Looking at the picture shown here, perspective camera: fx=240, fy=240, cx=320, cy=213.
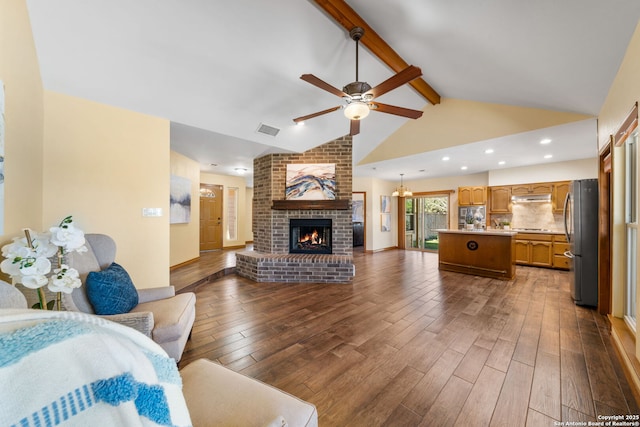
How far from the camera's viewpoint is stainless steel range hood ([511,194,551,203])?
5.53m

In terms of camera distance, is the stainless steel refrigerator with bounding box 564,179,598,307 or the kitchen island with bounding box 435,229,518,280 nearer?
the stainless steel refrigerator with bounding box 564,179,598,307

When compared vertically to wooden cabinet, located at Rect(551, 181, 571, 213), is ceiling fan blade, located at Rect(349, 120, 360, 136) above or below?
above

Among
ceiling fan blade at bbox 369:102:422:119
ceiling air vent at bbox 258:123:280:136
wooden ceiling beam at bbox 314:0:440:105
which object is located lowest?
ceiling fan blade at bbox 369:102:422:119

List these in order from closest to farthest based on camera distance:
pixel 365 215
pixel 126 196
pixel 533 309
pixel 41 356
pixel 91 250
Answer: pixel 41 356, pixel 91 250, pixel 126 196, pixel 533 309, pixel 365 215

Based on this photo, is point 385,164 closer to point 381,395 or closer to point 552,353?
point 552,353

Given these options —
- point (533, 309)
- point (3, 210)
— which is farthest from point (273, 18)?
point (533, 309)

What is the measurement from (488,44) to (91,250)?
4088 mm

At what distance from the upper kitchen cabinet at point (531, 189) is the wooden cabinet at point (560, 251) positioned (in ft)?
3.53

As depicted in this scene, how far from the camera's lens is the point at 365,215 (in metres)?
7.60

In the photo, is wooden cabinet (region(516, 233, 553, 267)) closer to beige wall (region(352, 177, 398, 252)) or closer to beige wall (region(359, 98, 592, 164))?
beige wall (region(359, 98, 592, 164))

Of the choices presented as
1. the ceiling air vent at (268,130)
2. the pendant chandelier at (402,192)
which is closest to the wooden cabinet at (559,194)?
the pendant chandelier at (402,192)

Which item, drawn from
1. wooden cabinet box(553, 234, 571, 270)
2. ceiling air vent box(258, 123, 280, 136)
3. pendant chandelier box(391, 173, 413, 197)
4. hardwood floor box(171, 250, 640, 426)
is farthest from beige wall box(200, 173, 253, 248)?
wooden cabinet box(553, 234, 571, 270)

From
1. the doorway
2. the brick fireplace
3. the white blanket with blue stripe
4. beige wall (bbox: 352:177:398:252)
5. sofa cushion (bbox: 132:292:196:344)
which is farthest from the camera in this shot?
beige wall (bbox: 352:177:398:252)

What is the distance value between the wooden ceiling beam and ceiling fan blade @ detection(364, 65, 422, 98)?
2.32 ft
